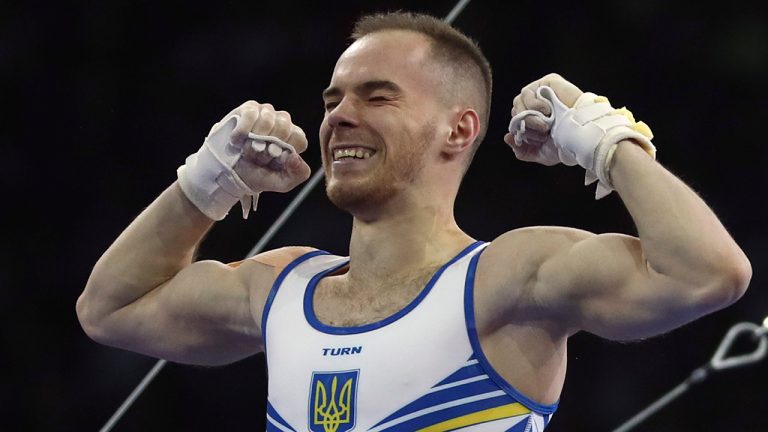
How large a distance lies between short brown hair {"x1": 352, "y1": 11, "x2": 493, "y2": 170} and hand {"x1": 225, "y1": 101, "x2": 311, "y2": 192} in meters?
0.30

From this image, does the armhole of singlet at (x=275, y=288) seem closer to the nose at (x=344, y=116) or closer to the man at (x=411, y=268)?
the man at (x=411, y=268)

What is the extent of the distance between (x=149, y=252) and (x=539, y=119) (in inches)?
42.1

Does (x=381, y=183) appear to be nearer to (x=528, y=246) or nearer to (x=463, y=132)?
(x=463, y=132)

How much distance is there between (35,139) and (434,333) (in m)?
3.04

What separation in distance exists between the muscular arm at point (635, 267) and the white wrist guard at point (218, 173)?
70cm

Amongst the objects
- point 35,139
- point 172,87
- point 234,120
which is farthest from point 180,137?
point 234,120

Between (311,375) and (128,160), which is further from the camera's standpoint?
(128,160)

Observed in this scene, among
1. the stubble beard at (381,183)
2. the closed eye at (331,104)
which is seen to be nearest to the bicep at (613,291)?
the stubble beard at (381,183)

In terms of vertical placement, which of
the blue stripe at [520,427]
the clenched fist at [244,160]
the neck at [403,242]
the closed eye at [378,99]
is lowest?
the blue stripe at [520,427]

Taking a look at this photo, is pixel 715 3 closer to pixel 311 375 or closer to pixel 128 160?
pixel 128 160

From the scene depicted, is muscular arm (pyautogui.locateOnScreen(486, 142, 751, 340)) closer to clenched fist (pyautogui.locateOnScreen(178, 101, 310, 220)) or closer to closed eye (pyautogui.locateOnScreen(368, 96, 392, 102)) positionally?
closed eye (pyautogui.locateOnScreen(368, 96, 392, 102))

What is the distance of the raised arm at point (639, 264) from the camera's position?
2.22 meters

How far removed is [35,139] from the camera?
16.5 feet

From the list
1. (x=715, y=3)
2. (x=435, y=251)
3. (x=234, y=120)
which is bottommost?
(x=435, y=251)
